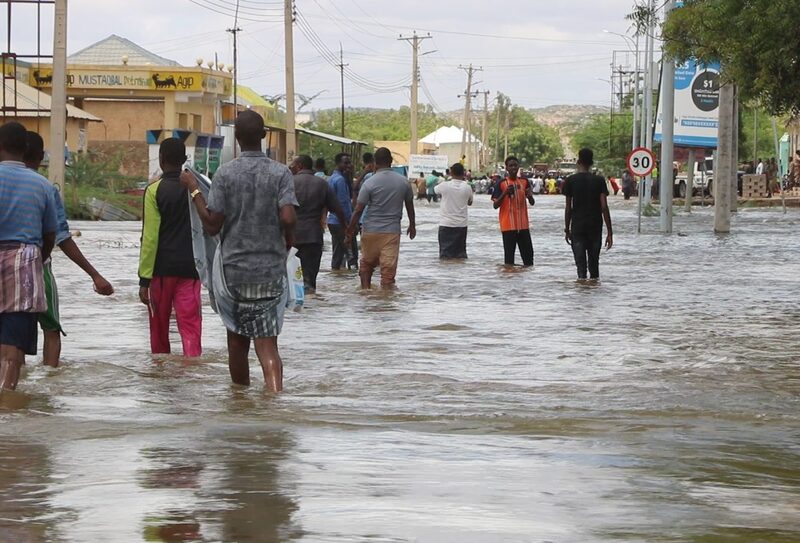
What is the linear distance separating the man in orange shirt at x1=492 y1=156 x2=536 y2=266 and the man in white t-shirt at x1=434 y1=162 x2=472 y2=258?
3.10ft

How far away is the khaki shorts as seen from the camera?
17.7 m

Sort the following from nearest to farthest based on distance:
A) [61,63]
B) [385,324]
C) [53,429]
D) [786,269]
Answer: [53,429], [385,324], [786,269], [61,63]

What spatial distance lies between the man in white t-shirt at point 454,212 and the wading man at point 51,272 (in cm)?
1413

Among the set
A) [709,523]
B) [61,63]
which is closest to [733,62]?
[709,523]

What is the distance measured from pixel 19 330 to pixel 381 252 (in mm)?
9465

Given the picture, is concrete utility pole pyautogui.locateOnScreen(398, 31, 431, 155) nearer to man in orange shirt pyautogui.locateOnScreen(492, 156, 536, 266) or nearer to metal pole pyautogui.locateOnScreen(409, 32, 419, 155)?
metal pole pyautogui.locateOnScreen(409, 32, 419, 155)

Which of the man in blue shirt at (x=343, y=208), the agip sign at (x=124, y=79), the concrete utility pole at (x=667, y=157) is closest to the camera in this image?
the man in blue shirt at (x=343, y=208)

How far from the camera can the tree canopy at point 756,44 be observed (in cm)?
1705

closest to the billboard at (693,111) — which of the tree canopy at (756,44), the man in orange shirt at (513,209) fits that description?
the man in orange shirt at (513,209)

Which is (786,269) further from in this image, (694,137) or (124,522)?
(694,137)

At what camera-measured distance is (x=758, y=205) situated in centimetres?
5812

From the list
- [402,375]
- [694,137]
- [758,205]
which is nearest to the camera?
[402,375]

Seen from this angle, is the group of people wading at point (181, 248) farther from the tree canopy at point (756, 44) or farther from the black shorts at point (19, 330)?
the tree canopy at point (756, 44)

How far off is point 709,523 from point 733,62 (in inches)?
524
